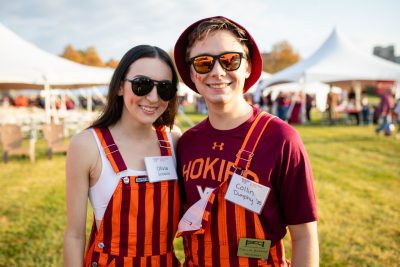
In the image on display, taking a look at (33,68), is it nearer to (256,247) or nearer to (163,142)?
(163,142)

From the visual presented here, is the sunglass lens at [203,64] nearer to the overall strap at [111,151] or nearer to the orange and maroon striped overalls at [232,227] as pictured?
the orange and maroon striped overalls at [232,227]

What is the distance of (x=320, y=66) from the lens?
609 inches

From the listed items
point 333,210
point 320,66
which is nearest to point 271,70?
point 320,66

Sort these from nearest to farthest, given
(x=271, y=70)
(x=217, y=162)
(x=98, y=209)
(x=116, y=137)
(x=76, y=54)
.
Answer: (x=217, y=162) < (x=98, y=209) < (x=116, y=137) < (x=76, y=54) < (x=271, y=70)

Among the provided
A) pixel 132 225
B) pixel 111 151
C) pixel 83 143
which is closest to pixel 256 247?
pixel 132 225

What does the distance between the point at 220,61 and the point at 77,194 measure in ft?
3.28

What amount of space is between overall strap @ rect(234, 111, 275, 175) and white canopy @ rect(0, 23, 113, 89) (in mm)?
8385

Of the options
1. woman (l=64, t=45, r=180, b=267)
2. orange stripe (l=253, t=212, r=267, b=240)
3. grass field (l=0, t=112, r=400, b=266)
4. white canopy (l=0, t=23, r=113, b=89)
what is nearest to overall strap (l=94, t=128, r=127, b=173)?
woman (l=64, t=45, r=180, b=267)

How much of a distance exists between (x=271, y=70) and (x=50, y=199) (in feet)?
202

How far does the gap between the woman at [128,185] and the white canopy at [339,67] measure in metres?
14.1

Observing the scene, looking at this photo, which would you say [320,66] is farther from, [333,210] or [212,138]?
[212,138]

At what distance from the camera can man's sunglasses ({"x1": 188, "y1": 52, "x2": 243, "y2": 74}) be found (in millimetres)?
1688

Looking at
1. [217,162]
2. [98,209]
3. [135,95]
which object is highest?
[135,95]

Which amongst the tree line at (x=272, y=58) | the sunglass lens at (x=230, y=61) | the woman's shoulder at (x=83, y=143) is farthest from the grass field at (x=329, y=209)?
the tree line at (x=272, y=58)
